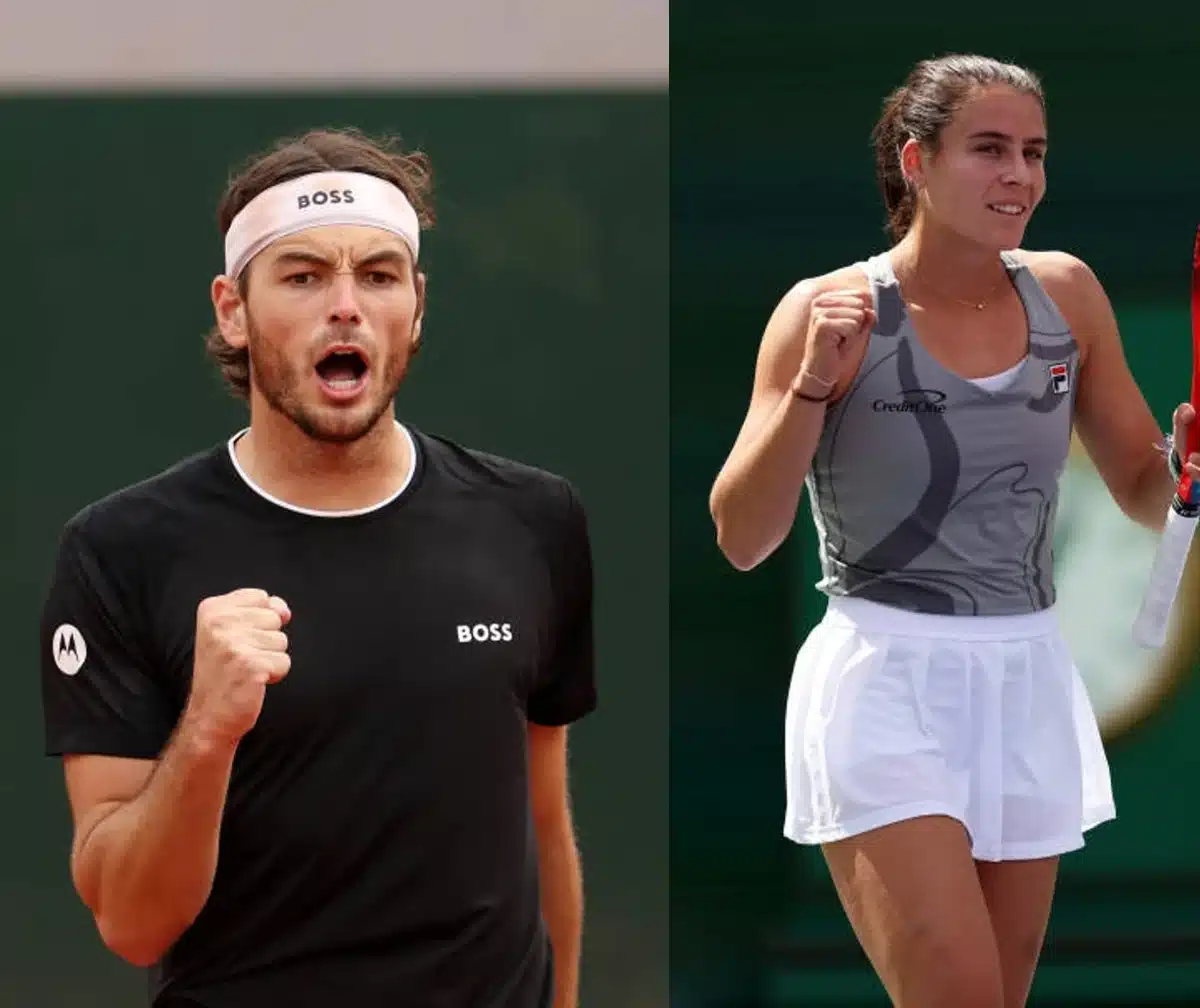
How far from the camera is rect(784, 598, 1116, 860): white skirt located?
3822 mm

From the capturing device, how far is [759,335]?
17.9 feet

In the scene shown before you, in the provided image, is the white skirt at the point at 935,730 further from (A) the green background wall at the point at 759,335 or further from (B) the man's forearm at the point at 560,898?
(A) the green background wall at the point at 759,335

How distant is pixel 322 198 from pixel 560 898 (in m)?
0.93

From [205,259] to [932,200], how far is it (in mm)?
2031

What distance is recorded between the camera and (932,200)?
397cm

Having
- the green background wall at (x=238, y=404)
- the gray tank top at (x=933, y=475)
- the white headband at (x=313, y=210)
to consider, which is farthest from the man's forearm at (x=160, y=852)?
the green background wall at (x=238, y=404)

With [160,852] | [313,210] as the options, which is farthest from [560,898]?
[313,210]

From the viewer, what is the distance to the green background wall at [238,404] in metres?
5.39

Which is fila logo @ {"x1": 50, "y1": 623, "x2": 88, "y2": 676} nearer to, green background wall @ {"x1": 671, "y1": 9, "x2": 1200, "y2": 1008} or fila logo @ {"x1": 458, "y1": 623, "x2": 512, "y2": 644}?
fila logo @ {"x1": 458, "y1": 623, "x2": 512, "y2": 644}

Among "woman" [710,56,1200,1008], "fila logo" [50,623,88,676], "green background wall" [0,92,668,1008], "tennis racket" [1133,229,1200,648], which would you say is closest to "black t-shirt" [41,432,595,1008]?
"fila logo" [50,623,88,676]

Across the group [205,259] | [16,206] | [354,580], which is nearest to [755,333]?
[205,259]

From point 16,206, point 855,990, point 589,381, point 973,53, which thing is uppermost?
point 973,53

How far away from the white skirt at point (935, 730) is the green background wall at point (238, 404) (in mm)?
1489

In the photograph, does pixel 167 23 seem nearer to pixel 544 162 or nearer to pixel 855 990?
pixel 544 162
